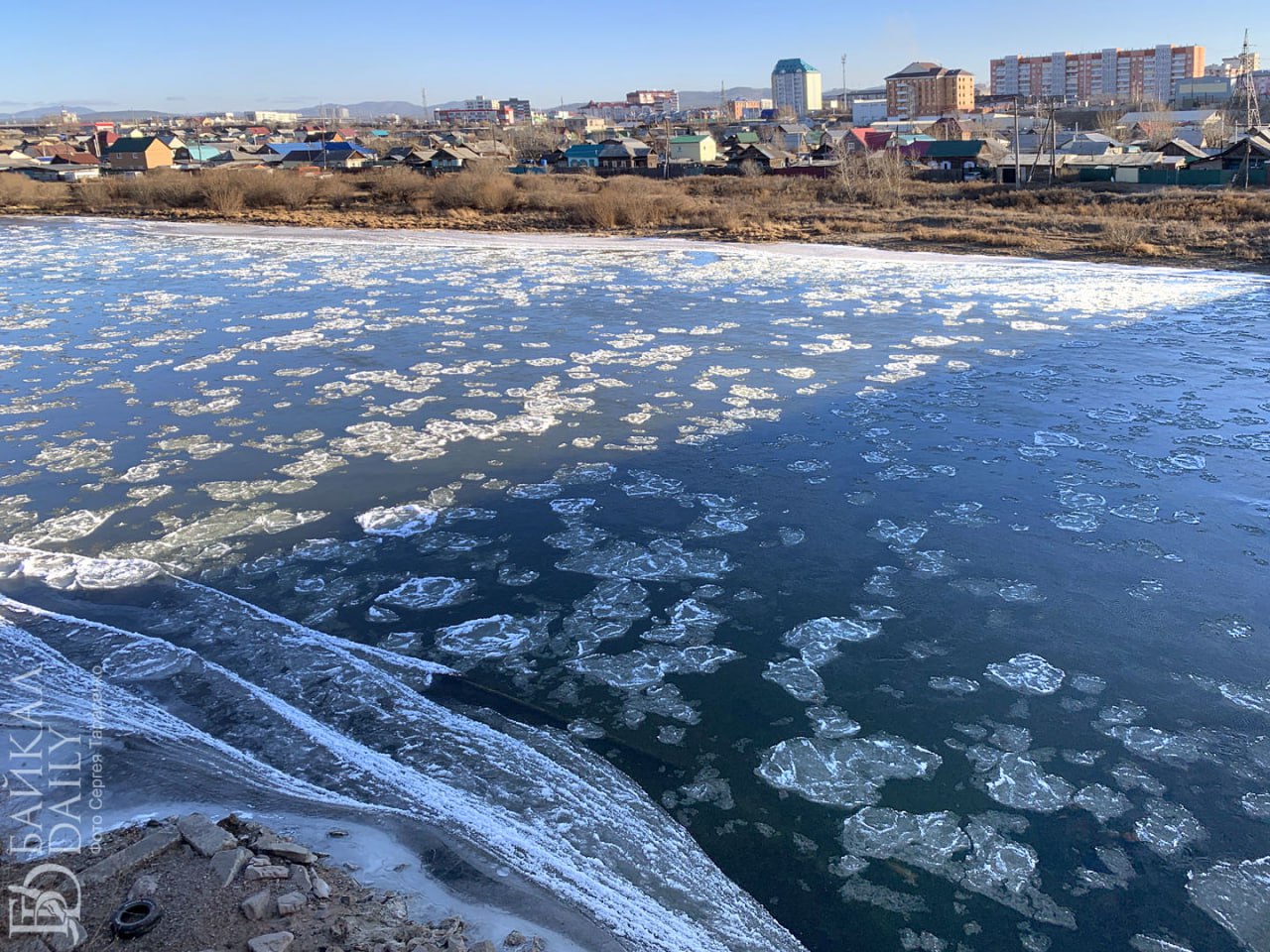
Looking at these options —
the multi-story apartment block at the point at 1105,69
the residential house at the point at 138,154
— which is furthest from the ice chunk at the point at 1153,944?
the multi-story apartment block at the point at 1105,69

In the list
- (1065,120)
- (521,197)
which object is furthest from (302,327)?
(1065,120)

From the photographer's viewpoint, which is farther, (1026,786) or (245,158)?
(245,158)

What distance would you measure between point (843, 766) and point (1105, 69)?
6106 inches

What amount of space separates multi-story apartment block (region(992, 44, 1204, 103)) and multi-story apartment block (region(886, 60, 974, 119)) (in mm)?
28952

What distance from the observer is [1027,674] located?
14.2ft

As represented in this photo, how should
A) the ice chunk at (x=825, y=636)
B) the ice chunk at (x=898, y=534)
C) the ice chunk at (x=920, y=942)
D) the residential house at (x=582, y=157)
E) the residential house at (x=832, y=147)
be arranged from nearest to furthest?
the ice chunk at (x=920, y=942) < the ice chunk at (x=825, y=636) < the ice chunk at (x=898, y=534) < the residential house at (x=832, y=147) < the residential house at (x=582, y=157)

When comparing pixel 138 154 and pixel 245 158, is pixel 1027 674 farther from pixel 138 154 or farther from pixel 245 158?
pixel 245 158

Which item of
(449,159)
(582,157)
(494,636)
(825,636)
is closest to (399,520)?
(494,636)

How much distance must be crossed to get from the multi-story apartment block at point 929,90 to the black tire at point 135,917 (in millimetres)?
104860

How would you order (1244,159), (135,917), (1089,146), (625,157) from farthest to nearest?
(625,157)
(1089,146)
(1244,159)
(135,917)

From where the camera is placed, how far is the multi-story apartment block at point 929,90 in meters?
99.3

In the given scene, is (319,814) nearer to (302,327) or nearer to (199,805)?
(199,805)

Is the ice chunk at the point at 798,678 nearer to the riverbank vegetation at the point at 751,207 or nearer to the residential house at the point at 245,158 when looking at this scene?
the riverbank vegetation at the point at 751,207

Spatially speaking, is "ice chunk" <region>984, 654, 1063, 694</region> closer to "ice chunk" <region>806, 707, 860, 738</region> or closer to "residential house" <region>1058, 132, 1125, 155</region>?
"ice chunk" <region>806, 707, 860, 738</region>
